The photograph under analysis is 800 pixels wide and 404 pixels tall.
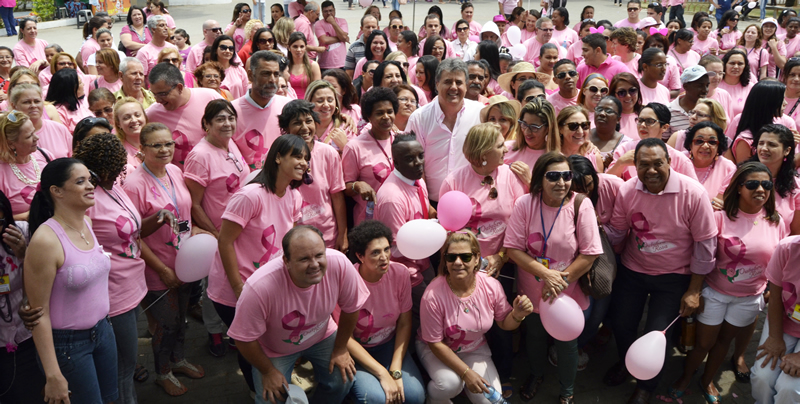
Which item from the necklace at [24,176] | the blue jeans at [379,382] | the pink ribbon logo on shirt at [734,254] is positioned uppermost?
the necklace at [24,176]

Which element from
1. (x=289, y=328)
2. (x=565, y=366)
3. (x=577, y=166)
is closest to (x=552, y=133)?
(x=577, y=166)

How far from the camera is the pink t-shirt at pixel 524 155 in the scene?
4.41 meters

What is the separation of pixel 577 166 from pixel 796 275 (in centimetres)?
145

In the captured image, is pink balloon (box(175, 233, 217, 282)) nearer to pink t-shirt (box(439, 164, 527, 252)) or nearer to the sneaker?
the sneaker

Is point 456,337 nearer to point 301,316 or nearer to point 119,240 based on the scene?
point 301,316

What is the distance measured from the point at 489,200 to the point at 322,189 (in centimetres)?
119

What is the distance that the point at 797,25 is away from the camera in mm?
10719

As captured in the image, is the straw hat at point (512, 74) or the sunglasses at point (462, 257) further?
the straw hat at point (512, 74)

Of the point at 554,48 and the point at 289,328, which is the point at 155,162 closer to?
the point at 289,328

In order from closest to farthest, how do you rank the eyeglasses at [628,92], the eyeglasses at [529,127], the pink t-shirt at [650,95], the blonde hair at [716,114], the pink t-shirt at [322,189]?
the pink t-shirt at [322,189] → the eyeglasses at [529,127] → the blonde hair at [716,114] → the eyeglasses at [628,92] → the pink t-shirt at [650,95]

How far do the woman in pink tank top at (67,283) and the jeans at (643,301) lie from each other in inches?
133

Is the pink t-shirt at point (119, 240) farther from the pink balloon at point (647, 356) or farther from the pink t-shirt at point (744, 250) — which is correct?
the pink t-shirt at point (744, 250)

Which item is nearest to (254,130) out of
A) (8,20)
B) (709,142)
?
(709,142)

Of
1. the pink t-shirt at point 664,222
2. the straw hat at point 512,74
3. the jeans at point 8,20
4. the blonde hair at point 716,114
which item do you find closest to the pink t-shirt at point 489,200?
the pink t-shirt at point 664,222
